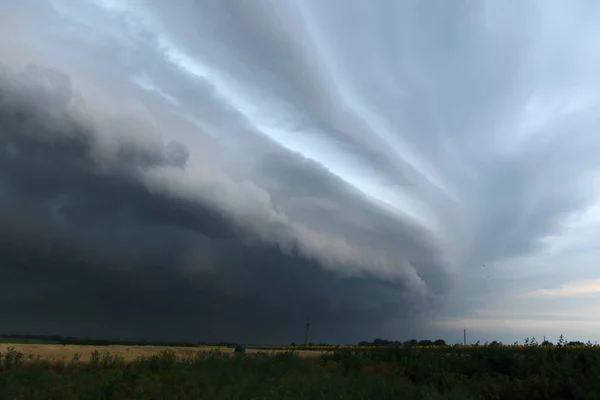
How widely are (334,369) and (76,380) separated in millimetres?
12304

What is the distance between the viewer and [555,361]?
22.3m

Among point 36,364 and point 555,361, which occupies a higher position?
point 555,361

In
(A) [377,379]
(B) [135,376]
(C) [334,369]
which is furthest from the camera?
(C) [334,369]

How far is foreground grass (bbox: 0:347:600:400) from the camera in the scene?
1546 centimetres

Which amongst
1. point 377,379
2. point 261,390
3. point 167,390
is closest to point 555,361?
point 377,379

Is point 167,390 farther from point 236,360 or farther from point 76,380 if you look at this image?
point 236,360

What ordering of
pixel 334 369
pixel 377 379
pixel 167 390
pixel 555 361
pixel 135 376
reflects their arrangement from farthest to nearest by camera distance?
pixel 334 369 < pixel 555 361 < pixel 377 379 < pixel 135 376 < pixel 167 390

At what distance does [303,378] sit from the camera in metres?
18.9

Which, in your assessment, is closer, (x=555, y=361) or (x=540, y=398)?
(x=540, y=398)

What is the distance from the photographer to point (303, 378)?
18.9m

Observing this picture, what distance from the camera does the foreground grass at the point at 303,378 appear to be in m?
15.5

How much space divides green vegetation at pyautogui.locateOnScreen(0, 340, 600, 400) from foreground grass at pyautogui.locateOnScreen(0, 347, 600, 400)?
3 centimetres

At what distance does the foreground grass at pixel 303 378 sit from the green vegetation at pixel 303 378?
3 cm

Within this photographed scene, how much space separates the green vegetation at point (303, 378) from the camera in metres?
15.5
